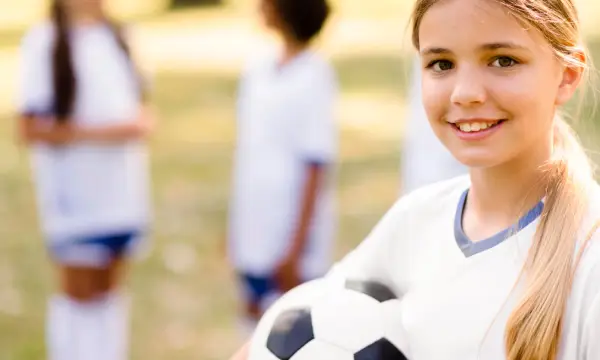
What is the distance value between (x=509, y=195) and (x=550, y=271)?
217mm

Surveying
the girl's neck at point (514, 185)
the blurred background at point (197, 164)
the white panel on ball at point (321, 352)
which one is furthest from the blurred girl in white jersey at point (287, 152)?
the girl's neck at point (514, 185)

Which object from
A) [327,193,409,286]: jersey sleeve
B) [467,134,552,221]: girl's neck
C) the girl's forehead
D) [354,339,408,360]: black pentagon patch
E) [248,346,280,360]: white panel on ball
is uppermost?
the girl's forehead

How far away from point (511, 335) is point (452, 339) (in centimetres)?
12

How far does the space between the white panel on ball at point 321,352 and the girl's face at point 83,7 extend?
2657 millimetres

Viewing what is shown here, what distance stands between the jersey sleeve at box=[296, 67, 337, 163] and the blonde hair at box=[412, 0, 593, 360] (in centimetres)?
220

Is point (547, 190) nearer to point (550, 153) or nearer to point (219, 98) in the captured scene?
point (550, 153)

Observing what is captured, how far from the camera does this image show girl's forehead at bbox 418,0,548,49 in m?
1.66

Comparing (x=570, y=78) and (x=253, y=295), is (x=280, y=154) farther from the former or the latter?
(x=570, y=78)

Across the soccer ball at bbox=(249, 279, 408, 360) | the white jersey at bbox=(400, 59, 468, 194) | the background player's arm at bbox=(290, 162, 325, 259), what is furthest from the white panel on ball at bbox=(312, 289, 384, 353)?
the background player's arm at bbox=(290, 162, 325, 259)

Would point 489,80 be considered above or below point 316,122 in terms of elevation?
above

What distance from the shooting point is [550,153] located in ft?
5.88

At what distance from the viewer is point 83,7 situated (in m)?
4.27

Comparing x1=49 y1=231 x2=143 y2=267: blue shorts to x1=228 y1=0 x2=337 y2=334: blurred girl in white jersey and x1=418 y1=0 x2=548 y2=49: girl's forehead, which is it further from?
x1=418 y1=0 x2=548 y2=49: girl's forehead

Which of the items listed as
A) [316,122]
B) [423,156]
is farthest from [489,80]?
[316,122]
